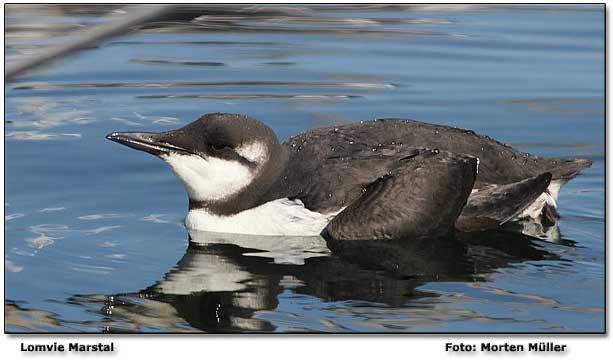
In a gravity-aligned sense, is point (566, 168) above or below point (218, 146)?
below

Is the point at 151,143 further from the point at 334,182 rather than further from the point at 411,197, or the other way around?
the point at 411,197

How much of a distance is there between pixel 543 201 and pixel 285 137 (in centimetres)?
278

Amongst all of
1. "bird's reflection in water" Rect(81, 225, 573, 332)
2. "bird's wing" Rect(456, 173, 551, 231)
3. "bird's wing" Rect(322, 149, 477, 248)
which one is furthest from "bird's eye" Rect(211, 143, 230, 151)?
"bird's wing" Rect(456, 173, 551, 231)

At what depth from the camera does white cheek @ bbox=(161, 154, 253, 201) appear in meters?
7.12

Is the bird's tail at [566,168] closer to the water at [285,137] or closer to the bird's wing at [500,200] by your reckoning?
the water at [285,137]

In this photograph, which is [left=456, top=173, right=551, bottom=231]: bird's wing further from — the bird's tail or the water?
the bird's tail

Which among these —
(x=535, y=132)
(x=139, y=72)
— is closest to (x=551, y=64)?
(x=535, y=132)

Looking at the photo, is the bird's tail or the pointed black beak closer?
the pointed black beak

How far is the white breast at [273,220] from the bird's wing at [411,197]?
12 centimetres

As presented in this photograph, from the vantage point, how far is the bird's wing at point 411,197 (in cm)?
704

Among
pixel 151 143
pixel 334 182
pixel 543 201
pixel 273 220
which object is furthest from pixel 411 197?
pixel 151 143

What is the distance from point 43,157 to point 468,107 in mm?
4011

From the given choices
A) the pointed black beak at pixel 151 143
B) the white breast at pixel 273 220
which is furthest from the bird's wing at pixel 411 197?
the pointed black beak at pixel 151 143

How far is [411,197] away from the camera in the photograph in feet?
23.2
